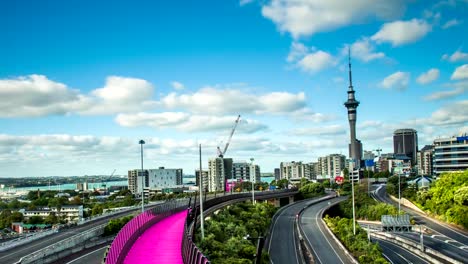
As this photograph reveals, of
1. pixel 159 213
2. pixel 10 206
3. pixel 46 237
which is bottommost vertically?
pixel 10 206

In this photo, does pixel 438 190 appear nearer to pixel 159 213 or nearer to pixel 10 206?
pixel 159 213

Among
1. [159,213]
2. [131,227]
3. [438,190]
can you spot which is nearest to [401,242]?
[438,190]

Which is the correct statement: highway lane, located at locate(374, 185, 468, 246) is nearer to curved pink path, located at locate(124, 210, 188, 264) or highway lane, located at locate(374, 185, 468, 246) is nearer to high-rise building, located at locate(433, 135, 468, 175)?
high-rise building, located at locate(433, 135, 468, 175)

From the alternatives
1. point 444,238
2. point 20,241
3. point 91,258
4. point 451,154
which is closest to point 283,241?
point 444,238

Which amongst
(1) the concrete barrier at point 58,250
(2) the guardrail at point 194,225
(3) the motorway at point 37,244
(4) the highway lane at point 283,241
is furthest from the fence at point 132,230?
(4) the highway lane at point 283,241

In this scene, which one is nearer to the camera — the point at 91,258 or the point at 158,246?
the point at 158,246

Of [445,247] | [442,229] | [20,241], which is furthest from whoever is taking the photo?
[442,229]

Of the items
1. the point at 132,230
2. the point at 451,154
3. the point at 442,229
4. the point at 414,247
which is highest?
the point at 451,154

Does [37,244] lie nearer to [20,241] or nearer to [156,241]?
[20,241]

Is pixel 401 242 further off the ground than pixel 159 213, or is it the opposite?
pixel 159 213
